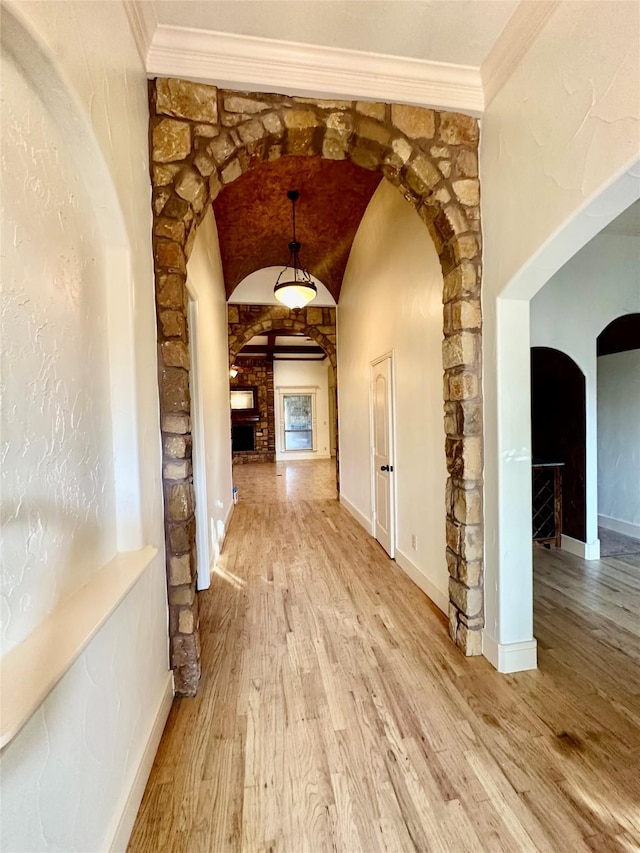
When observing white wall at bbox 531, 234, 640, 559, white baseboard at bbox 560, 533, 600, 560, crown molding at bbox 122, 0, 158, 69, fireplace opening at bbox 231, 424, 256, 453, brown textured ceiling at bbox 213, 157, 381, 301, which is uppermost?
brown textured ceiling at bbox 213, 157, 381, 301

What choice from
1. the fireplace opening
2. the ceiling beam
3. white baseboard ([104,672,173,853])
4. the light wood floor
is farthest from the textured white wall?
the fireplace opening

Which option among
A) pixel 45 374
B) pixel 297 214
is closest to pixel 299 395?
pixel 297 214

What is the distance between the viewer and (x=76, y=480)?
1.18 metres

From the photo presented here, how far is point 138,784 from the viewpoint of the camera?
4.61 feet

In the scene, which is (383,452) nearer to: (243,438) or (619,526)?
(619,526)

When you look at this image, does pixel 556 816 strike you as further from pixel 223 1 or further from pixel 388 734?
pixel 223 1

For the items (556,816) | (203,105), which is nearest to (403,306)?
(203,105)

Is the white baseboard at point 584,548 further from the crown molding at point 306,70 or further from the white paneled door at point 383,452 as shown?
the crown molding at point 306,70

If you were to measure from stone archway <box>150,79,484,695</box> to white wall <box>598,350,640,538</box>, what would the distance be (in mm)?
3318

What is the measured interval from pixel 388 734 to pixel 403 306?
118 inches

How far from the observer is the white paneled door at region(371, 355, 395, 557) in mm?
3758

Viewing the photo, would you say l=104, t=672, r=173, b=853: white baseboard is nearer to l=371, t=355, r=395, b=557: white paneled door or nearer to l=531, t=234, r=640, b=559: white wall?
l=371, t=355, r=395, b=557: white paneled door

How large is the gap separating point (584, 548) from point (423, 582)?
1877 millimetres

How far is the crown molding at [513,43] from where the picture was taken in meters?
1.62
